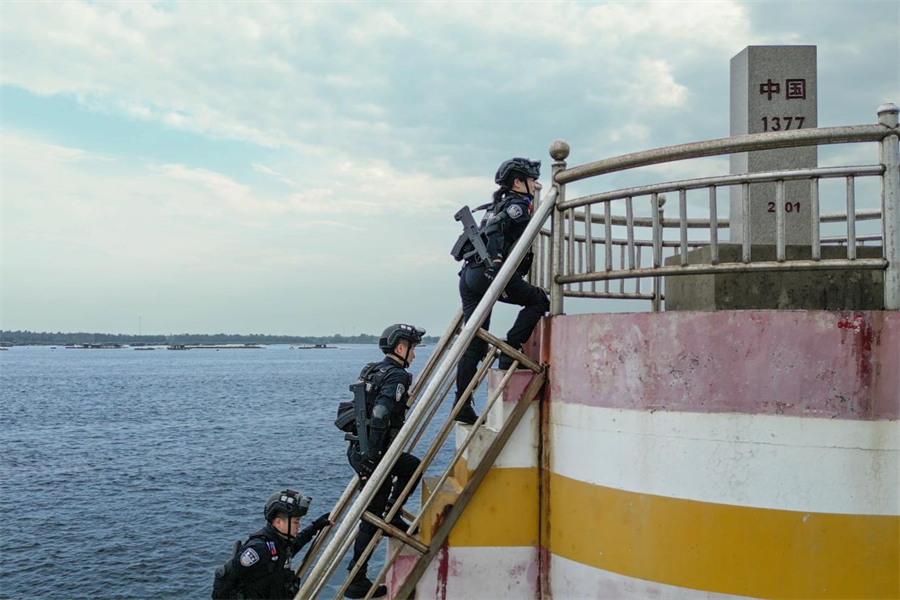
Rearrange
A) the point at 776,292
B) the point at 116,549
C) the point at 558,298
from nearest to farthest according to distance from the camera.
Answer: the point at 776,292, the point at 558,298, the point at 116,549

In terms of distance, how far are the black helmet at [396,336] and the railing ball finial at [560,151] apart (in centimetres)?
200

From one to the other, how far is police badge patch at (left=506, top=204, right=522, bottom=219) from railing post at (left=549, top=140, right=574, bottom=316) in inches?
14.0

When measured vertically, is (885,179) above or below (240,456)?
above

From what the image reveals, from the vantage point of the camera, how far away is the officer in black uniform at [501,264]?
5.56m

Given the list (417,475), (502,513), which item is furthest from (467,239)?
(502,513)

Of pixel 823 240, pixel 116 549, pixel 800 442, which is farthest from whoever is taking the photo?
pixel 116 549

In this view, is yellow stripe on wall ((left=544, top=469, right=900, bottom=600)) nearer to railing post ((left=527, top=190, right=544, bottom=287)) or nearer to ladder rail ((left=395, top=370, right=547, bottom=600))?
ladder rail ((left=395, top=370, right=547, bottom=600))

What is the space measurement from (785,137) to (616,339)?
1.74m

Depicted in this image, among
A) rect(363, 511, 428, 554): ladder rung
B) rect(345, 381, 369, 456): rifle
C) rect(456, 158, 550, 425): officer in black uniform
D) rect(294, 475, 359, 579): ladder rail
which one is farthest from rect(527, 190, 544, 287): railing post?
rect(363, 511, 428, 554): ladder rung

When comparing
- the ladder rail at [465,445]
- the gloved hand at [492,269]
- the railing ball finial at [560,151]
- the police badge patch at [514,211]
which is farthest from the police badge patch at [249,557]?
the railing ball finial at [560,151]

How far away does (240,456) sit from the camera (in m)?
35.3

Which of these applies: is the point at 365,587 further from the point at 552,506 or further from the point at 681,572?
the point at 681,572

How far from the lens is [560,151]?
5.49 meters

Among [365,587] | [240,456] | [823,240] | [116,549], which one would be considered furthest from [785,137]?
[240,456]
